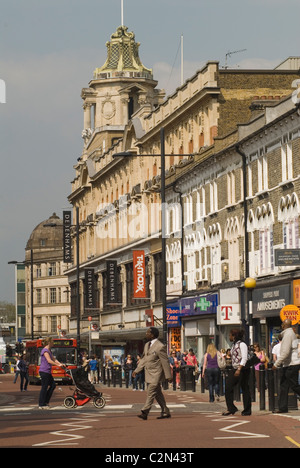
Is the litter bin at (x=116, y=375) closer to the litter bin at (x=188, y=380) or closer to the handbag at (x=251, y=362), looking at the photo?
the litter bin at (x=188, y=380)

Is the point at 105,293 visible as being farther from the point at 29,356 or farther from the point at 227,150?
the point at 227,150

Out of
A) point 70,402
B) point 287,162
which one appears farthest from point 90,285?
point 70,402

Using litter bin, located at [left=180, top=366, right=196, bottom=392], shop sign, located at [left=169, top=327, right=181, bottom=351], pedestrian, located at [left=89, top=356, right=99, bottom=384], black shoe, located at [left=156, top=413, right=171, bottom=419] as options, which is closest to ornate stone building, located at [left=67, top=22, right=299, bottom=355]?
shop sign, located at [left=169, top=327, right=181, bottom=351]

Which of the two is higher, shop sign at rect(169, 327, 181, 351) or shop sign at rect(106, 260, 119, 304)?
shop sign at rect(106, 260, 119, 304)

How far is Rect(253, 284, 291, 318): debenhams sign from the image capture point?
4131cm

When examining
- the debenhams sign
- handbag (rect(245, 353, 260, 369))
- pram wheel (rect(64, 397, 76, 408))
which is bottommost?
pram wheel (rect(64, 397, 76, 408))

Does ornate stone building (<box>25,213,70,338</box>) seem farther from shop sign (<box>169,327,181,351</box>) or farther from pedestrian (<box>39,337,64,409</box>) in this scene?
pedestrian (<box>39,337,64,409</box>)

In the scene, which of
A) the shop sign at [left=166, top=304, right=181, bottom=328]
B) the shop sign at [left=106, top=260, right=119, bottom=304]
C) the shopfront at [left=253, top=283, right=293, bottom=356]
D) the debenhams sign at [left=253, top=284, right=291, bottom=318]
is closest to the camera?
the debenhams sign at [left=253, top=284, right=291, bottom=318]

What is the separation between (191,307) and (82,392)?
94.0 ft

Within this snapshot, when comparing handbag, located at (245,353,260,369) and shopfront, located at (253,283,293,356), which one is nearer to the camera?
handbag, located at (245,353,260,369)

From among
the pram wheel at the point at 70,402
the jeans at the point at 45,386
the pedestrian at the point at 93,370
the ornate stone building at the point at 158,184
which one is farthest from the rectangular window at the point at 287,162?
the pedestrian at the point at 93,370

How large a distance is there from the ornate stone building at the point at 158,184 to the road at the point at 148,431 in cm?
2085

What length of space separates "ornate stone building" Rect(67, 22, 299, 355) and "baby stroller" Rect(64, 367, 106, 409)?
662 inches

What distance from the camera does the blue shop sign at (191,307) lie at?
170 feet
